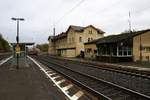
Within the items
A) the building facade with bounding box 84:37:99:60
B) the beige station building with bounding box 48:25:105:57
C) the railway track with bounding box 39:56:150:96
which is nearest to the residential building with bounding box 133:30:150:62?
the building facade with bounding box 84:37:99:60

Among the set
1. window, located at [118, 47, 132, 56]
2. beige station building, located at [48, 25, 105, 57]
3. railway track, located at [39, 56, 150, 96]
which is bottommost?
railway track, located at [39, 56, 150, 96]

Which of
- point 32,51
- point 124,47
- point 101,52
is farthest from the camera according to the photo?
point 32,51

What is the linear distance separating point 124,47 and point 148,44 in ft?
13.5

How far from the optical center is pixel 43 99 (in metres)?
11.4

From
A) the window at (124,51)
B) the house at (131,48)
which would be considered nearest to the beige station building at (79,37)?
the house at (131,48)

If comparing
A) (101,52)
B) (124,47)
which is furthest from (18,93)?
(101,52)

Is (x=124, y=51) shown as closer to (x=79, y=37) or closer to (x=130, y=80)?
(x=130, y=80)

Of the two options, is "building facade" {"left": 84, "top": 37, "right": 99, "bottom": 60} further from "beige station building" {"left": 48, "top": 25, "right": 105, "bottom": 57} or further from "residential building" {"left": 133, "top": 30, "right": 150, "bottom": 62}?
"residential building" {"left": 133, "top": 30, "right": 150, "bottom": 62}

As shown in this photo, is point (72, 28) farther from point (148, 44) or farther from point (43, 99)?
point (43, 99)

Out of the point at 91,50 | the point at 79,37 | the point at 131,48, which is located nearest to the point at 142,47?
the point at 131,48

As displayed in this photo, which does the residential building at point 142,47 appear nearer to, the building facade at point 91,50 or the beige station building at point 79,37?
the building facade at point 91,50

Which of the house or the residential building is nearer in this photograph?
the house

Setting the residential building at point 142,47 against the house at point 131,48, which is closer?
the house at point 131,48

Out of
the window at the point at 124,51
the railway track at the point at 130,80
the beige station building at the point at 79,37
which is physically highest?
the beige station building at the point at 79,37
